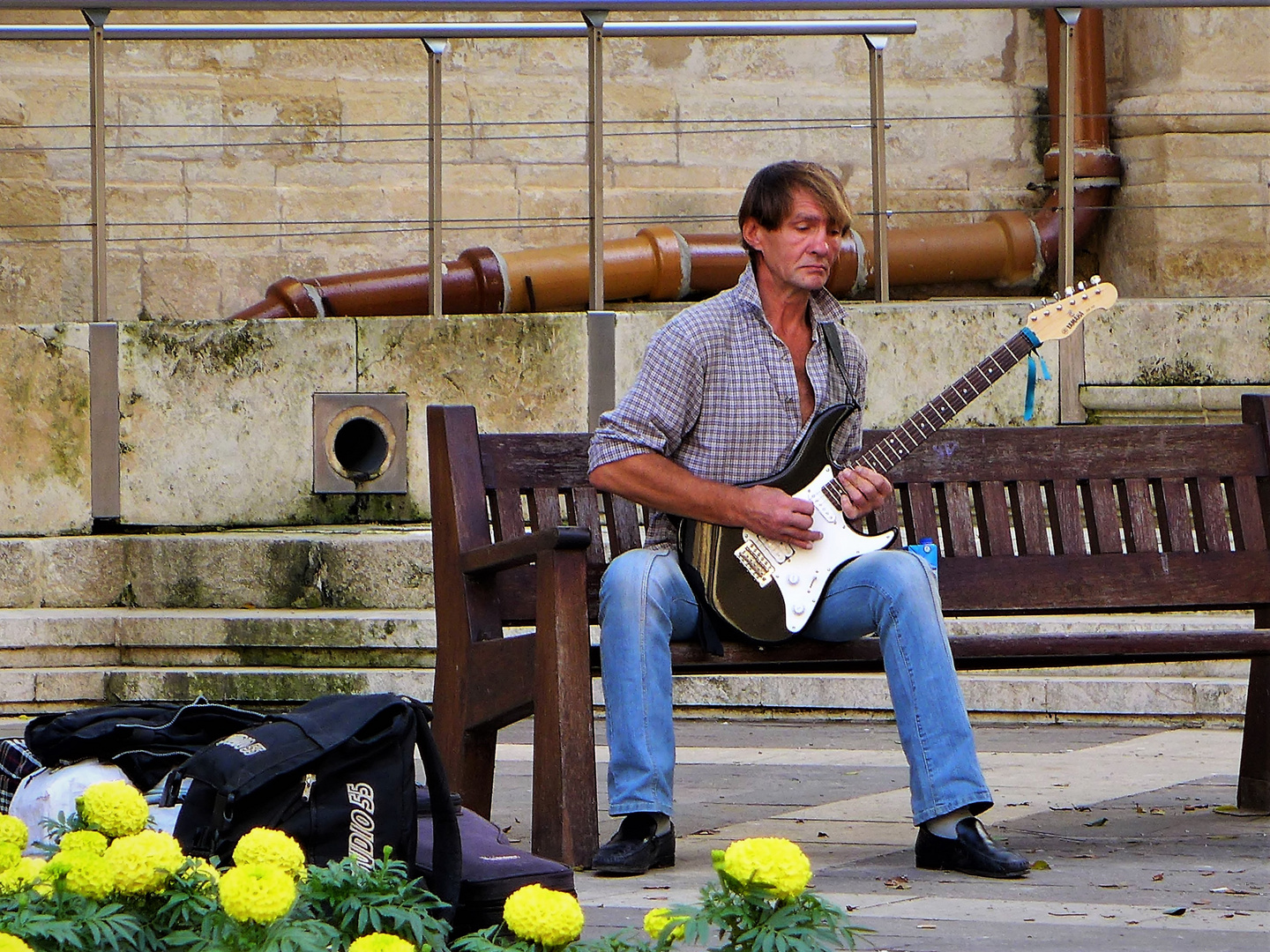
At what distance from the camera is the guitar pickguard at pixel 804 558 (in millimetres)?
3762

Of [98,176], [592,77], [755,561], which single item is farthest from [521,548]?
[98,176]

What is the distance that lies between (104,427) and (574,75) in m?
4.04

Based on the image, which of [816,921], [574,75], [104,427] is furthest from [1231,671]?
[574,75]

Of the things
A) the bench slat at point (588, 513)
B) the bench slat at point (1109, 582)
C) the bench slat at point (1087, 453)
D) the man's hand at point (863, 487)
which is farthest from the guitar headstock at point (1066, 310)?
the bench slat at point (588, 513)

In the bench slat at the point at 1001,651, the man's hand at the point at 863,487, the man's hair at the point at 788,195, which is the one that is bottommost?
the bench slat at the point at 1001,651

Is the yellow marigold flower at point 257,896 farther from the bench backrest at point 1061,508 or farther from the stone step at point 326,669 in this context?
the stone step at point 326,669

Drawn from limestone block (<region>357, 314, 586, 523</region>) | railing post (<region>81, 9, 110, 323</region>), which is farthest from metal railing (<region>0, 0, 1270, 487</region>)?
limestone block (<region>357, 314, 586, 523</region>)

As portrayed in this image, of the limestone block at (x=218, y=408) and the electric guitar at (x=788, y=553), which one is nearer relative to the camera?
the electric guitar at (x=788, y=553)

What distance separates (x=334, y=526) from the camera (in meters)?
6.98

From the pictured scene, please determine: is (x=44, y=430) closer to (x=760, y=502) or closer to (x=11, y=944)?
(x=760, y=502)

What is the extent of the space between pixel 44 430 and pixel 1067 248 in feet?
12.0

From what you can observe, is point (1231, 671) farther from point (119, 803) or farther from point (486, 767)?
point (119, 803)

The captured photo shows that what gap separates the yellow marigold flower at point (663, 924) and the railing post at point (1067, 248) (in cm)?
508

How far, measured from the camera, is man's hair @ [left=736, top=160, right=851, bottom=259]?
395 centimetres
